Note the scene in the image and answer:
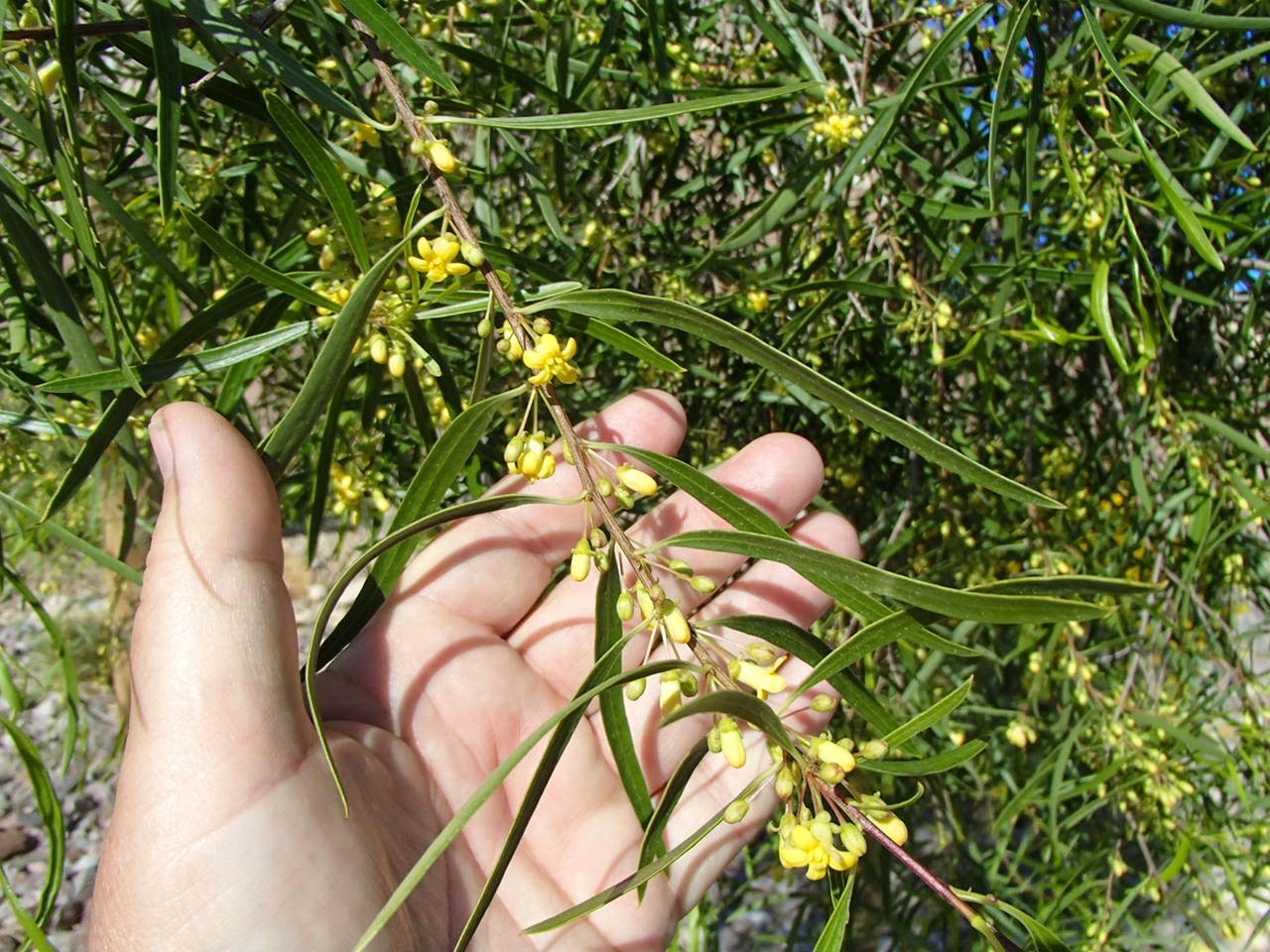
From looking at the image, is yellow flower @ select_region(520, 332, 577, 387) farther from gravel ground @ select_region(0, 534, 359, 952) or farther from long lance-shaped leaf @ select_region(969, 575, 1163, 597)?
gravel ground @ select_region(0, 534, 359, 952)

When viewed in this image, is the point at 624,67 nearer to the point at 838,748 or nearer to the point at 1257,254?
the point at 1257,254

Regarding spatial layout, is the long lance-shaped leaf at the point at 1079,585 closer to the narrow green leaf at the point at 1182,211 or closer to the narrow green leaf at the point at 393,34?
the narrow green leaf at the point at 1182,211

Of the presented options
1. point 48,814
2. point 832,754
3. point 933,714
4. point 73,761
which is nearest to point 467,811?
point 832,754

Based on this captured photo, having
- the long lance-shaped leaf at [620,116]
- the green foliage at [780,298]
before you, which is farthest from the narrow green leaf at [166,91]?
the long lance-shaped leaf at [620,116]

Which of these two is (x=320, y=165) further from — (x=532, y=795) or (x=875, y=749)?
(x=875, y=749)

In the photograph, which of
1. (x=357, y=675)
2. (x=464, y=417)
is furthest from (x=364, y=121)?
(x=357, y=675)
